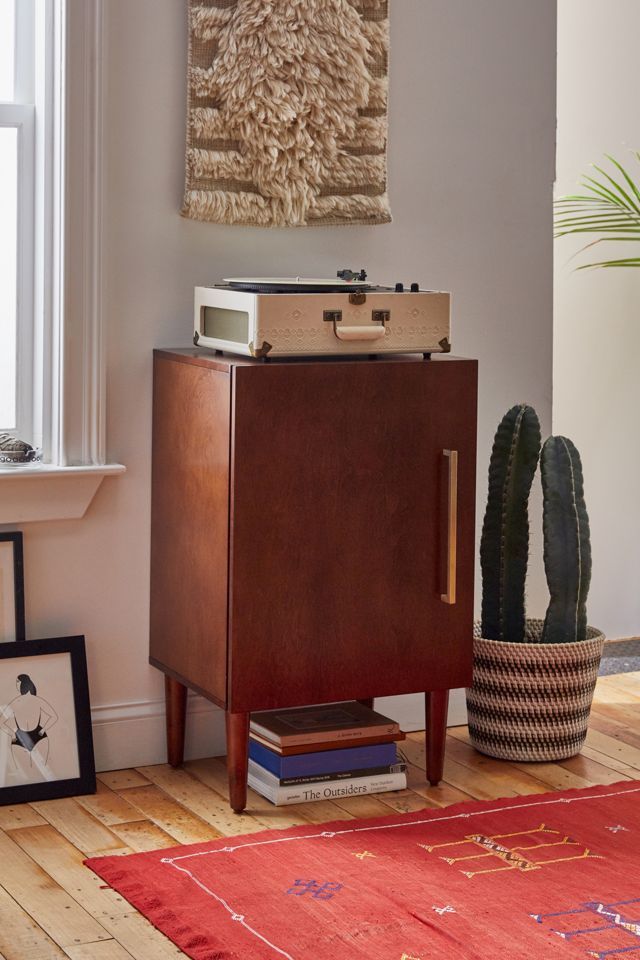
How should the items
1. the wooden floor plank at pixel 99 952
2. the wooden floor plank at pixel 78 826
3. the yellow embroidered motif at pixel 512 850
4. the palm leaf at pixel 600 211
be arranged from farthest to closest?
1. the palm leaf at pixel 600 211
2. the wooden floor plank at pixel 78 826
3. the yellow embroidered motif at pixel 512 850
4. the wooden floor plank at pixel 99 952

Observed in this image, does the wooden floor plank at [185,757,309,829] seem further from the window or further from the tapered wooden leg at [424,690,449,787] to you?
the window

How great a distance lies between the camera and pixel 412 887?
232 centimetres

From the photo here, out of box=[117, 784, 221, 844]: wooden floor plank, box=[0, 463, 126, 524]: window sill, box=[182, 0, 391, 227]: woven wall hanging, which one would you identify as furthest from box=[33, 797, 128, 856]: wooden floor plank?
box=[182, 0, 391, 227]: woven wall hanging

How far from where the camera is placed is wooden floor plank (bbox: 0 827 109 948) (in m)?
2.16

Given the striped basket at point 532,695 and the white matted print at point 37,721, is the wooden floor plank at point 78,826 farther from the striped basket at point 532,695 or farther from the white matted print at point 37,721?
the striped basket at point 532,695

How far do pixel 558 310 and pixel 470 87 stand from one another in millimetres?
972

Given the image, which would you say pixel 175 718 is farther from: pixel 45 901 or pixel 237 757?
pixel 45 901

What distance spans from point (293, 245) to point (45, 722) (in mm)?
1172

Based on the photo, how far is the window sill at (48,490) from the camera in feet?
9.07

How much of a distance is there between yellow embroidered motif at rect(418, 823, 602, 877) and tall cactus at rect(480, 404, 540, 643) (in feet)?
1.92

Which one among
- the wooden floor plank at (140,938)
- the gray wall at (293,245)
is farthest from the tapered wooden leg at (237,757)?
the wooden floor plank at (140,938)

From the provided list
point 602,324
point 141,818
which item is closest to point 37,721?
point 141,818

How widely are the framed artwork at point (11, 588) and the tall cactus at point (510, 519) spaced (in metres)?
1.01

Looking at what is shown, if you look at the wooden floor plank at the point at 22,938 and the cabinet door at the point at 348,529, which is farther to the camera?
the cabinet door at the point at 348,529
